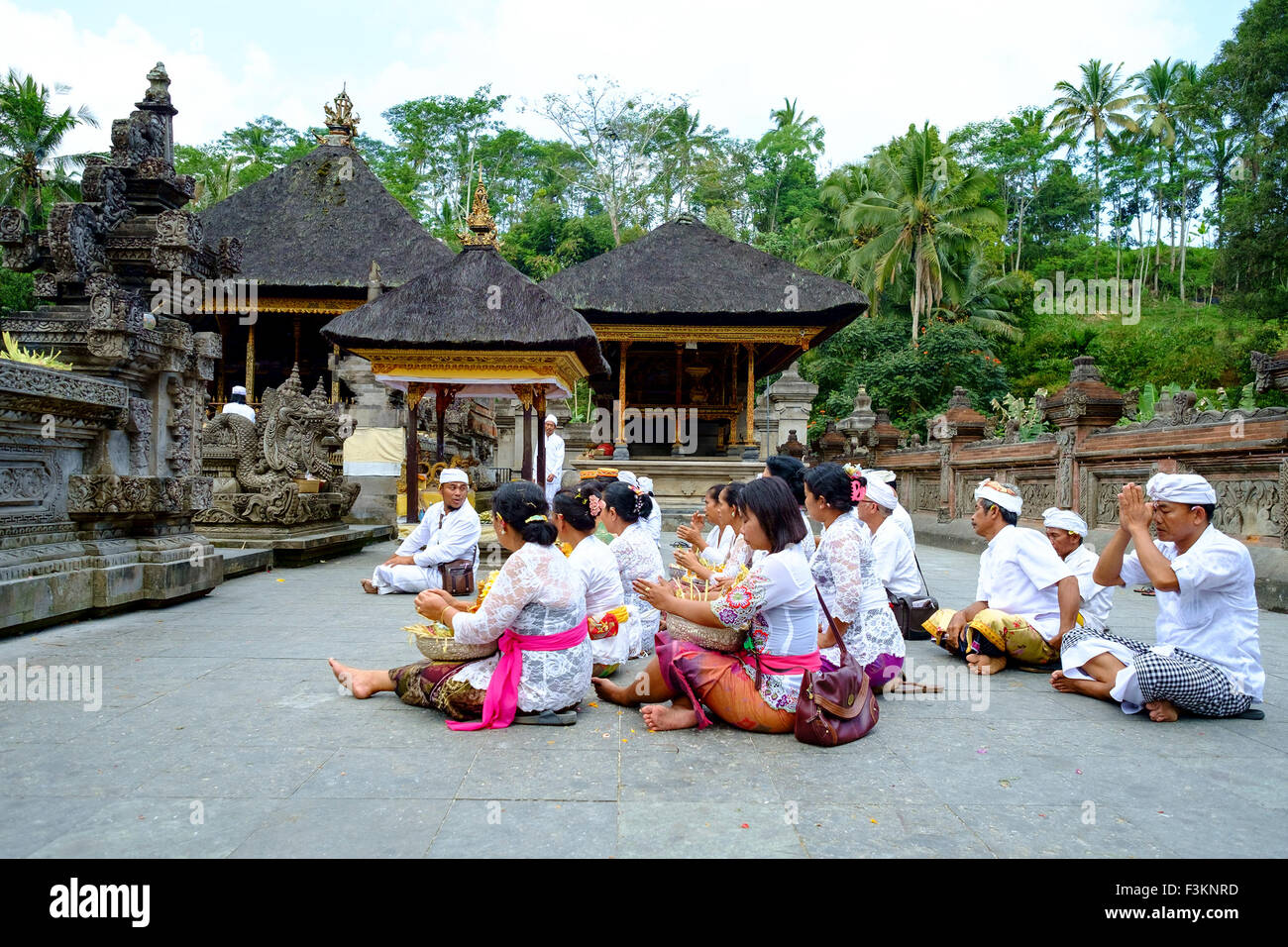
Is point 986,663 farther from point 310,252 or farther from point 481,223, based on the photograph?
point 310,252

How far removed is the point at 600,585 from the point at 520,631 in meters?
1.10

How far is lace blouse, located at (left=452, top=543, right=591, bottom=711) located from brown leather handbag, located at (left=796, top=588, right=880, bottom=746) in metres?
1.11

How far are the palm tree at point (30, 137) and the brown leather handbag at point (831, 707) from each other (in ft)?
114

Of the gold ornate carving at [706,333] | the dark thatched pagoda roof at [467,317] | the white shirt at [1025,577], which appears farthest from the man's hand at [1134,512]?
the gold ornate carving at [706,333]

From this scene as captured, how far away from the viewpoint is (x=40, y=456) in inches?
248

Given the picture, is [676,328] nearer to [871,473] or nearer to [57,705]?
[871,473]

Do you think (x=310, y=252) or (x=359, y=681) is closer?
(x=359, y=681)

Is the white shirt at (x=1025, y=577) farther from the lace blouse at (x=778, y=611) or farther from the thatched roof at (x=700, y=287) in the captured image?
the thatched roof at (x=700, y=287)

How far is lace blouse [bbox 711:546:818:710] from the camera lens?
12.5 feet

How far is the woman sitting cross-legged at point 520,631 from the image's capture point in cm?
393

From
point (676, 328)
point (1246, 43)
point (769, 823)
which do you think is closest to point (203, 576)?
point (769, 823)

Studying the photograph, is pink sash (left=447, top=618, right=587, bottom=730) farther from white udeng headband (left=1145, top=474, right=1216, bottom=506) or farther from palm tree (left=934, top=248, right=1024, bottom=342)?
palm tree (left=934, top=248, right=1024, bottom=342)

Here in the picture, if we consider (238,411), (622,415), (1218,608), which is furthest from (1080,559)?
(622,415)

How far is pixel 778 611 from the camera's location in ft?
12.9
